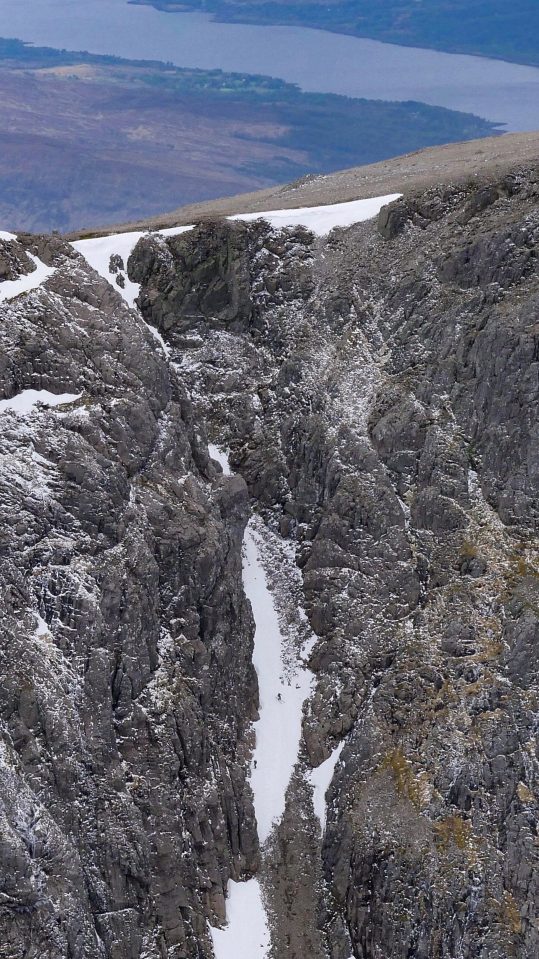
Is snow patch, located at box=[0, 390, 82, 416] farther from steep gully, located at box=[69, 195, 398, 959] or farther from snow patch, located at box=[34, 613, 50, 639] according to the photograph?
steep gully, located at box=[69, 195, 398, 959]

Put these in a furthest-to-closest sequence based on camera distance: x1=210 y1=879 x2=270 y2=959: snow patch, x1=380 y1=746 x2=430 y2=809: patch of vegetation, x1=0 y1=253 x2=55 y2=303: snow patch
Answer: x1=0 y1=253 x2=55 y2=303: snow patch < x1=380 y1=746 x2=430 y2=809: patch of vegetation < x1=210 y1=879 x2=270 y2=959: snow patch

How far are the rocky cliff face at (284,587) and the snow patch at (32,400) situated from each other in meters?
0.49

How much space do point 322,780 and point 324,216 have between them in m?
39.8

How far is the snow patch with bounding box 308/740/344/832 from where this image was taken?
55.6 m

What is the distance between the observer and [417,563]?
2367 inches

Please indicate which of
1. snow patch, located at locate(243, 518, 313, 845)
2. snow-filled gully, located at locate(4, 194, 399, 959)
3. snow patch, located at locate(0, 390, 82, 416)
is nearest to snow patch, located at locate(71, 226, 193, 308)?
snow-filled gully, located at locate(4, 194, 399, 959)

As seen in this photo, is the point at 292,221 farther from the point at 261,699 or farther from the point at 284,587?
the point at 261,699

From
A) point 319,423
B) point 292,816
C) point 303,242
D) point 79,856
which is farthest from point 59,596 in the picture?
point 303,242

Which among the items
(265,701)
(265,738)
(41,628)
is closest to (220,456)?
(265,701)

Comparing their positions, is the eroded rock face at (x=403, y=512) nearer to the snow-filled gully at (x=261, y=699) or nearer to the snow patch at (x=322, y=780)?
the snow patch at (x=322, y=780)

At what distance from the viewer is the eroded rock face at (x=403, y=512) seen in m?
49.9

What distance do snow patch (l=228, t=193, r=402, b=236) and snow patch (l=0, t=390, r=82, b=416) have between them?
78.5 ft

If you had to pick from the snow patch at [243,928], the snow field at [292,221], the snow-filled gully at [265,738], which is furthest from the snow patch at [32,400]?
the snow patch at [243,928]

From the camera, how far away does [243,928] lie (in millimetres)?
51906
